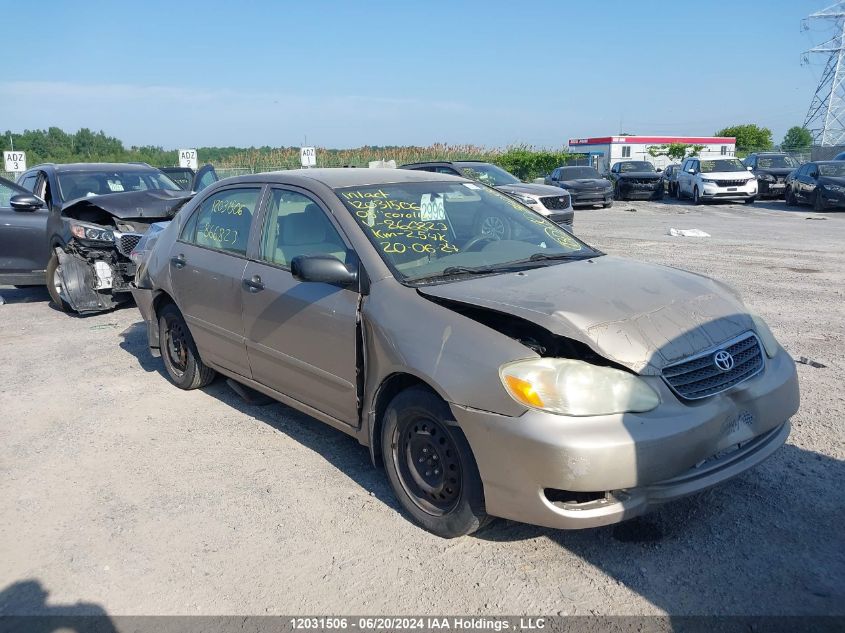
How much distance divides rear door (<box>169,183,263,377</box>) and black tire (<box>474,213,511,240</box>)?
1481 mm

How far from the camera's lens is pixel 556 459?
2883mm

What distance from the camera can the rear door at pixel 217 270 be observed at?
4.75 meters

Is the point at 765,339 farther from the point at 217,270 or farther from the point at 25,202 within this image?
the point at 25,202

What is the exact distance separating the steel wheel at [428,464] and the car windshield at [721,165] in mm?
23778

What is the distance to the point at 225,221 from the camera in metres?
5.09

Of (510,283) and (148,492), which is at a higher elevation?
(510,283)

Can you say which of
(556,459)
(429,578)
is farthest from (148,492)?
(556,459)

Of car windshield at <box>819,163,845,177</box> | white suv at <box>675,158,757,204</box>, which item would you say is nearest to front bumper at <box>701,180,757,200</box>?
white suv at <box>675,158,757,204</box>

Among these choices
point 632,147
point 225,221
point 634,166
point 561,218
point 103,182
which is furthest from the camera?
point 632,147

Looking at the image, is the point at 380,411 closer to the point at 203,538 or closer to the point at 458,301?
the point at 458,301

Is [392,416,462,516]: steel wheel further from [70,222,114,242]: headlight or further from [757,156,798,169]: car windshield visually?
[757,156,798,169]: car windshield

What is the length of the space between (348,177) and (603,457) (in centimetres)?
254

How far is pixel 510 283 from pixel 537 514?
1.19 metres

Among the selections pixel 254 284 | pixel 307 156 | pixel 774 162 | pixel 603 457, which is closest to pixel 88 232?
pixel 254 284
